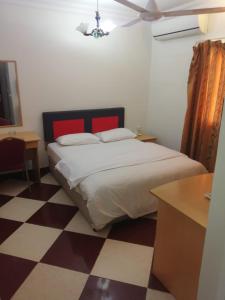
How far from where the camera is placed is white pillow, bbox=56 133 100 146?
138 inches

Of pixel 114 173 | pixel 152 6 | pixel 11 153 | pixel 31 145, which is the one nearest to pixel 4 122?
pixel 31 145

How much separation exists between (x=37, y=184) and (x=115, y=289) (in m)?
2.11

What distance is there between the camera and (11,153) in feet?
9.70

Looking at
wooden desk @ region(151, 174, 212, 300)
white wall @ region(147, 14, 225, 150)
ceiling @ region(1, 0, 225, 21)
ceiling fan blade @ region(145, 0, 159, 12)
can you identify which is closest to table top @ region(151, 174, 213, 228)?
wooden desk @ region(151, 174, 212, 300)

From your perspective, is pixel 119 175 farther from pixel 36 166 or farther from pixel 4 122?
pixel 4 122

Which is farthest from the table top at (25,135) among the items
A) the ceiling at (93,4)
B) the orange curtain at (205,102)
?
the orange curtain at (205,102)

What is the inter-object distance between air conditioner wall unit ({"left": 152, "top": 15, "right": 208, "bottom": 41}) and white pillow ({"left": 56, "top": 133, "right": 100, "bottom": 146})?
2.03 metres

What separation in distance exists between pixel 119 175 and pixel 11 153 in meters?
1.45

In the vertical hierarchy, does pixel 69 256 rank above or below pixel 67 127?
below

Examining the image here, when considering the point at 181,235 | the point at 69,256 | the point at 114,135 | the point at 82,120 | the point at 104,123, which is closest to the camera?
the point at 181,235

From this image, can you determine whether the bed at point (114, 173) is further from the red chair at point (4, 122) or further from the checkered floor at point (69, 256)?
the red chair at point (4, 122)

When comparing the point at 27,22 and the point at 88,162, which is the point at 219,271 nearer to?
the point at 88,162

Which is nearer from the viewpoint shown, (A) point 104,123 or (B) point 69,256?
(B) point 69,256

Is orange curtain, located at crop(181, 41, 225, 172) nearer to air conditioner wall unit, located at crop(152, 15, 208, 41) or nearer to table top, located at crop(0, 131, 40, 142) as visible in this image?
air conditioner wall unit, located at crop(152, 15, 208, 41)
